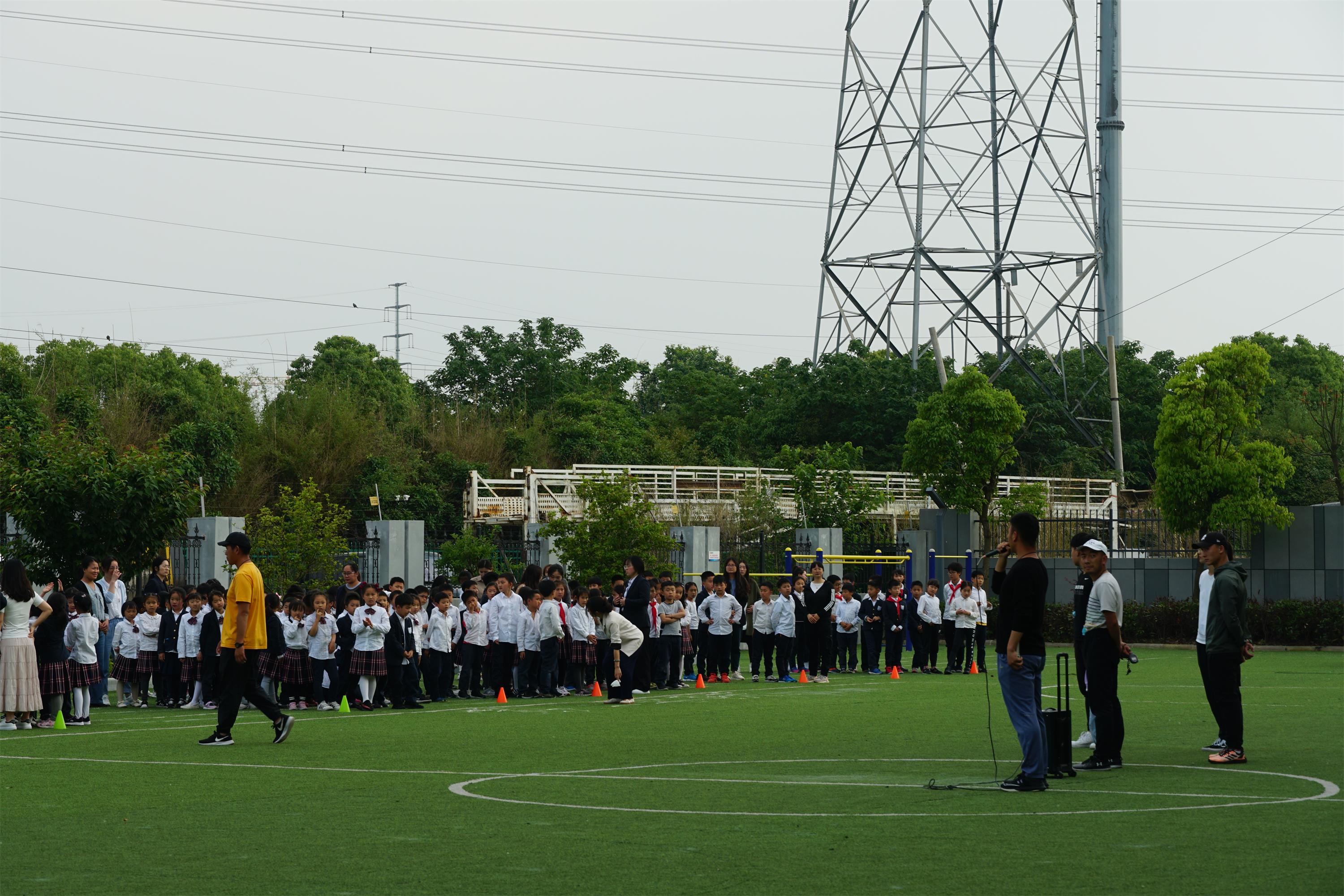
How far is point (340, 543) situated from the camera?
28.8 metres

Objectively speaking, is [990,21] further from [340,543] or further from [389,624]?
[389,624]

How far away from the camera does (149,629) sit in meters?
19.7

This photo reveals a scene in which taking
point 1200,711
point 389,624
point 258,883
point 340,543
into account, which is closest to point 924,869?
point 258,883

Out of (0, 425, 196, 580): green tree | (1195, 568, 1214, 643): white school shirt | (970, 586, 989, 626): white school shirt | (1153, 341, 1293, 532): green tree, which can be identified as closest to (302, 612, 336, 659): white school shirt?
(0, 425, 196, 580): green tree

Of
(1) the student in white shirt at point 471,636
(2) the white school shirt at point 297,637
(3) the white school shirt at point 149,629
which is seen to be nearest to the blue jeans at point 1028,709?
(2) the white school shirt at point 297,637

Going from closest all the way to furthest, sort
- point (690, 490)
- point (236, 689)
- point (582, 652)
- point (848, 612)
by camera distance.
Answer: point (236, 689)
point (582, 652)
point (848, 612)
point (690, 490)

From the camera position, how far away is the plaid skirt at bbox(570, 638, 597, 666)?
2128cm

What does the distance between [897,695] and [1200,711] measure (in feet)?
14.2

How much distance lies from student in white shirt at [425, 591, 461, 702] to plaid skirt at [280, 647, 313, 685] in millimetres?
1834

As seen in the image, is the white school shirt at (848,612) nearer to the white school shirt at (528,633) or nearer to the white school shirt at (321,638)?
the white school shirt at (528,633)

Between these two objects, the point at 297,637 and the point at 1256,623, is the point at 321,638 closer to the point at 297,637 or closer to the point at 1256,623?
the point at 297,637

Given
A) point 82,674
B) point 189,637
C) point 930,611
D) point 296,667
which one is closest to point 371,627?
point 296,667

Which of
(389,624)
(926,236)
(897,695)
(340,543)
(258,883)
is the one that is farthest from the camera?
(926,236)

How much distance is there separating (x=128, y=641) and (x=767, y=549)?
18.5 meters
